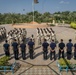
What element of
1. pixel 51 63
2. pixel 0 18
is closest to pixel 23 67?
pixel 51 63

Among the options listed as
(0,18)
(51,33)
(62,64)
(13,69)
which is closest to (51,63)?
(62,64)

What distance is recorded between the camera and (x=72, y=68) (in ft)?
30.7

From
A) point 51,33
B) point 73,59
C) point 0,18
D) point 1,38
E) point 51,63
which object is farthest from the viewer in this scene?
point 0,18

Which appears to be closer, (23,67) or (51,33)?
(23,67)

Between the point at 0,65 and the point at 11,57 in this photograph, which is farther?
the point at 11,57

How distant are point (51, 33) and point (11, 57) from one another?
4923 millimetres

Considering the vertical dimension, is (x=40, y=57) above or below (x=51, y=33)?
below

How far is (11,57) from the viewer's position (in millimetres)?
12070

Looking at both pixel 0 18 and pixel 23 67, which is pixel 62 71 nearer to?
pixel 23 67

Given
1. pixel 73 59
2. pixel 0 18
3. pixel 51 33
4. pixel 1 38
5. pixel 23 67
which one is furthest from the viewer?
pixel 0 18

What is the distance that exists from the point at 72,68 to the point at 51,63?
5.53 ft

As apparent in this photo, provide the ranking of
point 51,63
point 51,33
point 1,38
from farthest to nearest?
1. point 1,38
2. point 51,33
3. point 51,63

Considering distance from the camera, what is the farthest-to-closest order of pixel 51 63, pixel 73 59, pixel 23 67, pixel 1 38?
1. pixel 1 38
2. pixel 73 59
3. pixel 51 63
4. pixel 23 67

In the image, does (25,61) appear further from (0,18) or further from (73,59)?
(0,18)
